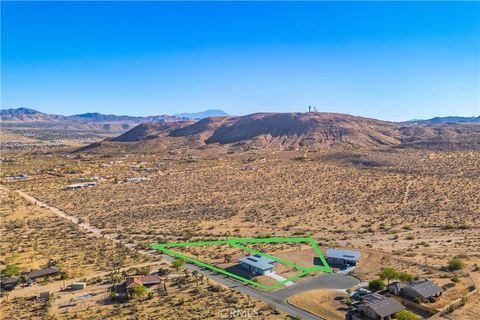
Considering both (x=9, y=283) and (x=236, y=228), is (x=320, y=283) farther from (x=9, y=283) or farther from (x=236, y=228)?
(x=9, y=283)

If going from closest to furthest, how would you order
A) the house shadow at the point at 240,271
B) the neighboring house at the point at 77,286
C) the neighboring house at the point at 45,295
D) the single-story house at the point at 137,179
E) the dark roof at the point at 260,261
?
the neighboring house at the point at 45,295 → the neighboring house at the point at 77,286 → the house shadow at the point at 240,271 → the dark roof at the point at 260,261 → the single-story house at the point at 137,179

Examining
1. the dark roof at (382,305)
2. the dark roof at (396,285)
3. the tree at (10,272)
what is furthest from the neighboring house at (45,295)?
the dark roof at (396,285)

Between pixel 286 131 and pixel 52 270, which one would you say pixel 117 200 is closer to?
pixel 52 270

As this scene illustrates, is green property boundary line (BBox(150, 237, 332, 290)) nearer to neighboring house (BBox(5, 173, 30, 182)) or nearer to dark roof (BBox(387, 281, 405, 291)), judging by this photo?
dark roof (BBox(387, 281, 405, 291))

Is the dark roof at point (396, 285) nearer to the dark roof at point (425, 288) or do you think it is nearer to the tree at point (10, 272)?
the dark roof at point (425, 288)

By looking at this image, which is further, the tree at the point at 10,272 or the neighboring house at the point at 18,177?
the neighboring house at the point at 18,177

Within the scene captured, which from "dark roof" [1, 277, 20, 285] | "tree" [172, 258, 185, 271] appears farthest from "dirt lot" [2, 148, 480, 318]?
"dark roof" [1, 277, 20, 285]
